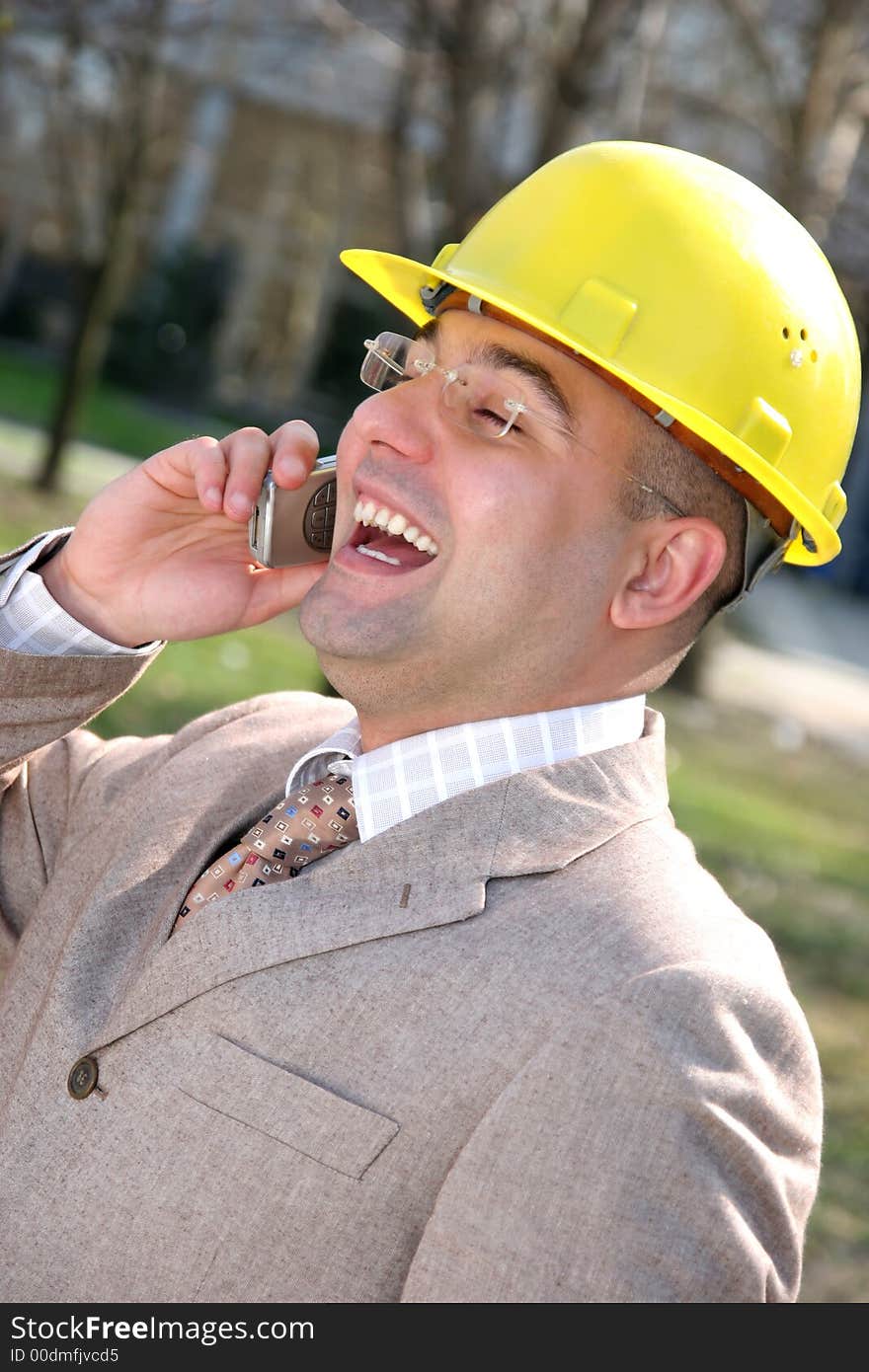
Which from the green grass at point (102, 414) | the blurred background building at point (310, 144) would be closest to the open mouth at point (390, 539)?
the blurred background building at point (310, 144)

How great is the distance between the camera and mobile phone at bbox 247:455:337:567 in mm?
3098

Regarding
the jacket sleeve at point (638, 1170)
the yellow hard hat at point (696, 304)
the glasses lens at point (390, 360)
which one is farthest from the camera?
the glasses lens at point (390, 360)

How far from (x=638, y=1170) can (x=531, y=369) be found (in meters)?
1.33

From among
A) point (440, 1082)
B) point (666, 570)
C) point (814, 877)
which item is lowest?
point (814, 877)

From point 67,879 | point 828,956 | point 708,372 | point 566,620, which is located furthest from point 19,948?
point 828,956

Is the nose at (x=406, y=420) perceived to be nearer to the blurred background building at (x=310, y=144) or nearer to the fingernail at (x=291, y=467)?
the fingernail at (x=291, y=467)

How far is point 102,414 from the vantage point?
23297 millimetres

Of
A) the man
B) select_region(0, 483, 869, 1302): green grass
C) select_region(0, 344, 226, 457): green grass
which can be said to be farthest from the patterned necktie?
select_region(0, 344, 226, 457): green grass

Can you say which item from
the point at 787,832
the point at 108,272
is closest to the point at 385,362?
the point at 787,832

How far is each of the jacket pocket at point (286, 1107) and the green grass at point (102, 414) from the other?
54.7 ft

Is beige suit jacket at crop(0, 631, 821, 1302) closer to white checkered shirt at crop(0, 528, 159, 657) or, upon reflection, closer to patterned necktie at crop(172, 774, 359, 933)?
patterned necktie at crop(172, 774, 359, 933)

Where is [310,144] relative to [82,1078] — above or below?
Result: below

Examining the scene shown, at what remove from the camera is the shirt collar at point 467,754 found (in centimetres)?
261

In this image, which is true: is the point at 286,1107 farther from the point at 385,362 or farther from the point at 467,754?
the point at 385,362
